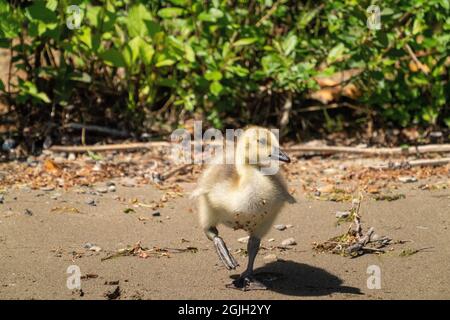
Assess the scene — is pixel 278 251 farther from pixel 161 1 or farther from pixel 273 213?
pixel 161 1

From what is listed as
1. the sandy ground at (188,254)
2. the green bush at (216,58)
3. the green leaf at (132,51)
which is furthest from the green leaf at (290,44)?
the sandy ground at (188,254)

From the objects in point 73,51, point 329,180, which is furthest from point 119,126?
point 329,180

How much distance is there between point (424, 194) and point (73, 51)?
350cm

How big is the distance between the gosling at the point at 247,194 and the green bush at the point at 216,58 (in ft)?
8.84

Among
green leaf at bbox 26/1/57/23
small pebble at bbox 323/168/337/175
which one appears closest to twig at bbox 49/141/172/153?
green leaf at bbox 26/1/57/23

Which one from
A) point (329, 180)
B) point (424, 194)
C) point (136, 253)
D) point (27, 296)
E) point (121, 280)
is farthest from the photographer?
point (329, 180)

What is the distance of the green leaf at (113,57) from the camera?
7.90m

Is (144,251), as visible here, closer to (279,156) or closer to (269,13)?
(279,156)

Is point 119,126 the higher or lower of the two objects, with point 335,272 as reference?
higher

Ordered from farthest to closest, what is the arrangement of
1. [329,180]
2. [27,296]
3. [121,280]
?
[329,180]
[121,280]
[27,296]

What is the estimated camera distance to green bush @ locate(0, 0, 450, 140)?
784 centimetres

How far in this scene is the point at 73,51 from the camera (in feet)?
26.2

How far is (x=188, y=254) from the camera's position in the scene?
5.73 metres

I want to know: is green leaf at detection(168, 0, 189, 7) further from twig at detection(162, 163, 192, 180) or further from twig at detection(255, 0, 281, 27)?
twig at detection(162, 163, 192, 180)
